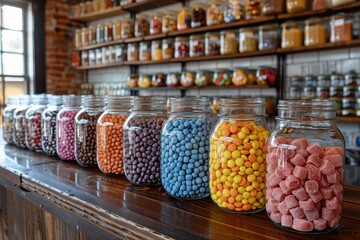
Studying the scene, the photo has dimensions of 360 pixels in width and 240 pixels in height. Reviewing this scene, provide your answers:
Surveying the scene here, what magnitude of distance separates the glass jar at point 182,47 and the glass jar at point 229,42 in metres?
0.41

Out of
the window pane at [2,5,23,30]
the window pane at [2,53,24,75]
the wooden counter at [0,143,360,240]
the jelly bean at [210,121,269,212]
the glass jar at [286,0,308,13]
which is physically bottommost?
the wooden counter at [0,143,360,240]

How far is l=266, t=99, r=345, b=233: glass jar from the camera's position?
61cm

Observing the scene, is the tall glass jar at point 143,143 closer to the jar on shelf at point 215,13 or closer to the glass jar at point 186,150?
the glass jar at point 186,150

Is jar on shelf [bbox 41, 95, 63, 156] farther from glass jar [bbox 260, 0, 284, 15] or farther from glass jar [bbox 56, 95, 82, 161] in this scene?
glass jar [bbox 260, 0, 284, 15]

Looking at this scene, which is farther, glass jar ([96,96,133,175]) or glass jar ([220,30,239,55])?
glass jar ([220,30,239,55])

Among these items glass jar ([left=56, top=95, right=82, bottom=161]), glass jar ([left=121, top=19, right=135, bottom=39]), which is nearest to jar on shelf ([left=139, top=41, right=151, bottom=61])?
glass jar ([left=121, top=19, right=135, bottom=39])

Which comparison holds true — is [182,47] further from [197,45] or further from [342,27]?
[342,27]

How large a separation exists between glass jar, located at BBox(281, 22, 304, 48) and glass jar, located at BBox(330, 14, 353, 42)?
225 millimetres

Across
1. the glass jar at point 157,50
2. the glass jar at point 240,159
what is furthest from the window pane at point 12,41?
the glass jar at point 240,159

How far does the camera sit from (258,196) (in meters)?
0.72

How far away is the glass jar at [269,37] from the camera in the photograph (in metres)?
2.56

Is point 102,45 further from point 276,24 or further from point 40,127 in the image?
point 40,127

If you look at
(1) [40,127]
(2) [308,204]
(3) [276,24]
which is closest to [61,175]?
(1) [40,127]

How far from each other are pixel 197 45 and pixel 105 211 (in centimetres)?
236
